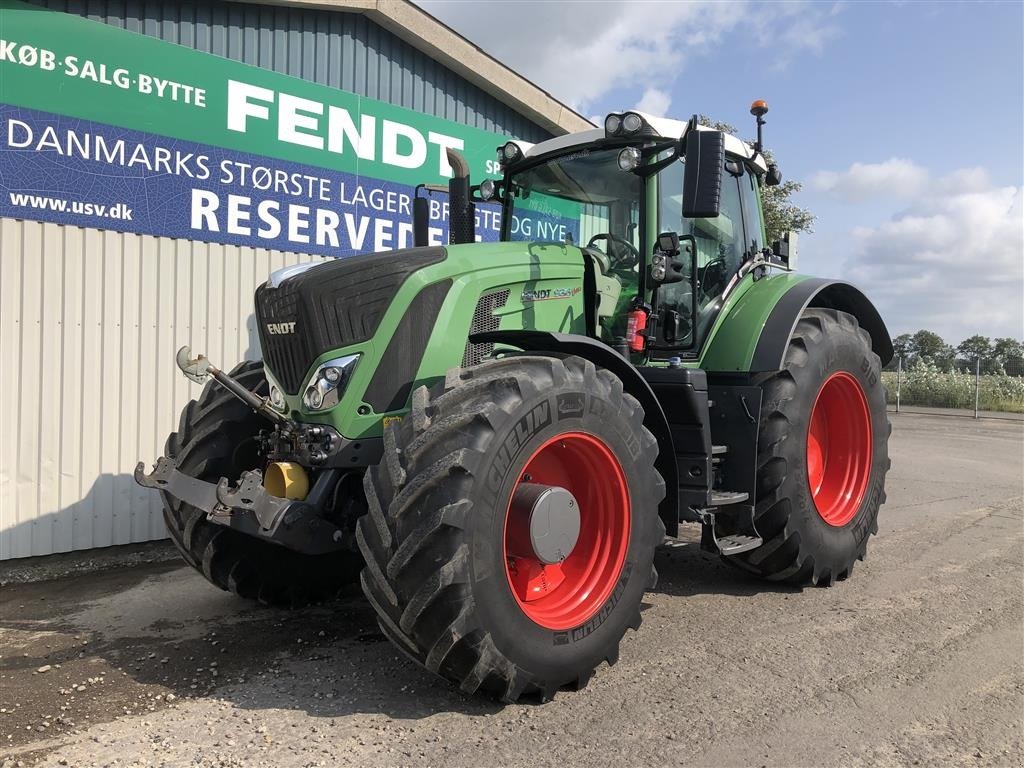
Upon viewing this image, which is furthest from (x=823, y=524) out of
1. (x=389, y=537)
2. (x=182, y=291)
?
(x=182, y=291)

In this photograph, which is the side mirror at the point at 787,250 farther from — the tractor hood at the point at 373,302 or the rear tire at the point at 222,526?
the rear tire at the point at 222,526

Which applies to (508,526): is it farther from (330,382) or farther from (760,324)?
(760,324)

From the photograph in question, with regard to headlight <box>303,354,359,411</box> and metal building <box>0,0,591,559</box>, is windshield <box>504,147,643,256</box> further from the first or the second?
metal building <box>0,0,591,559</box>

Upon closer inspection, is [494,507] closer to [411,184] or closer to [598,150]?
[598,150]

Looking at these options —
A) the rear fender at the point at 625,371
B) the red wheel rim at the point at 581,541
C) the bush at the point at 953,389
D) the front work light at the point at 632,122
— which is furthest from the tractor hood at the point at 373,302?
the bush at the point at 953,389

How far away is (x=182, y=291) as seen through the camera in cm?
626

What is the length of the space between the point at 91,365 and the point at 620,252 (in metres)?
3.87

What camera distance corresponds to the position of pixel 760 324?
15.9 feet

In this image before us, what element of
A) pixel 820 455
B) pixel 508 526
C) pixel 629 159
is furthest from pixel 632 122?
pixel 820 455

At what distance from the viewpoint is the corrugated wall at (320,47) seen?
618 cm

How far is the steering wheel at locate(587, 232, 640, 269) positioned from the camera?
471cm

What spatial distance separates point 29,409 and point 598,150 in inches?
165

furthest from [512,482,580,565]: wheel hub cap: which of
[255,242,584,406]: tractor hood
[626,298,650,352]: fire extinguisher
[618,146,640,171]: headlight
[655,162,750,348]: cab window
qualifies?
[618,146,640,171]: headlight

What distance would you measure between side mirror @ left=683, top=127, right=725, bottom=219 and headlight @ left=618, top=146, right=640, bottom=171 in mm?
511
